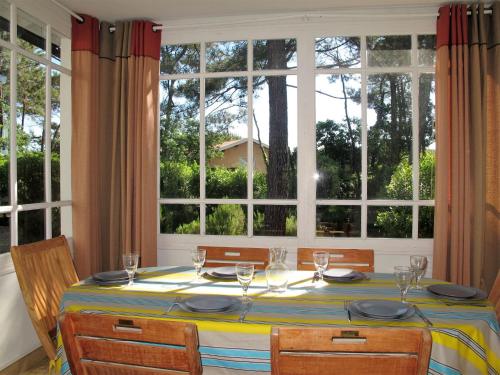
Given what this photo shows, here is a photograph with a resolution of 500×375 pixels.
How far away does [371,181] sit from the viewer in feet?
11.7

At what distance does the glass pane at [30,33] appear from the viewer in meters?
3.01

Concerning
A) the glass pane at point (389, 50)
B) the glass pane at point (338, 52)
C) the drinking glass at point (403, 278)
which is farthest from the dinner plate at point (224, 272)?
the glass pane at point (389, 50)

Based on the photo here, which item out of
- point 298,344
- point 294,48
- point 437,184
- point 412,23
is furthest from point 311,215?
point 298,344

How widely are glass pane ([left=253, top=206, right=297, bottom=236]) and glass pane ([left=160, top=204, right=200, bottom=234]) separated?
54 centimetres

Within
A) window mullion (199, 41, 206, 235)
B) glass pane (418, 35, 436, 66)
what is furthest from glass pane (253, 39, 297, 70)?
glass pane (418, 35, 436, 66)

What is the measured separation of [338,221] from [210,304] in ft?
7.11

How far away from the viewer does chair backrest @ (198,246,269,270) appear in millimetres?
2588

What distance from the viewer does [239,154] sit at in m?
3.74

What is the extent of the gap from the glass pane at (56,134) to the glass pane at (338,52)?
2.21m

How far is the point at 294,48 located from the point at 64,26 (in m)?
1.91

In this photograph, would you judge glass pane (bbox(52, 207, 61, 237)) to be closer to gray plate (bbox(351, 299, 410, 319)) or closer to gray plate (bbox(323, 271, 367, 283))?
gray plate (bbox(323, 271, 367, 283))

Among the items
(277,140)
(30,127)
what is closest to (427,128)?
(277,140)

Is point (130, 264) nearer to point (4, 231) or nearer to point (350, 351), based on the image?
point (350, 351)

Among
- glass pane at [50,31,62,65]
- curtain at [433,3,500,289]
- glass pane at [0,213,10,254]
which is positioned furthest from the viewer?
glass pane at [50,31,62,65]
